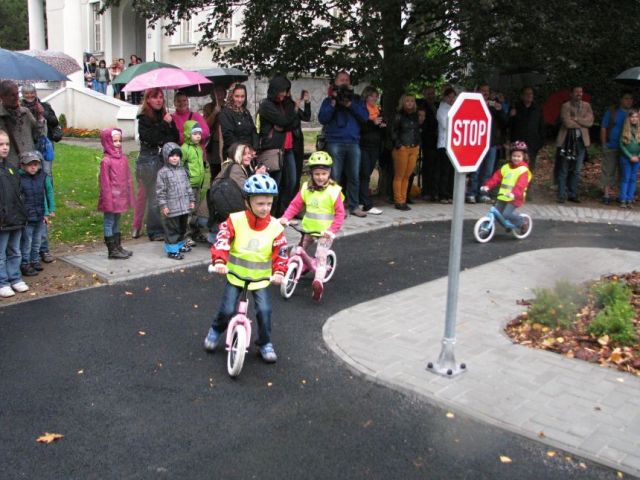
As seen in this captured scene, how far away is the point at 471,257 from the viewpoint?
9.13 metres

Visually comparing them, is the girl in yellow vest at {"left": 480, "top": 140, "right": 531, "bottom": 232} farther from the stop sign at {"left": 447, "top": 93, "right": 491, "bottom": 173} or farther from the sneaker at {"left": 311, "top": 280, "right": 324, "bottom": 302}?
the stop sign at {"left": 447, "top": 93, "right": 491, "bottom": 173}

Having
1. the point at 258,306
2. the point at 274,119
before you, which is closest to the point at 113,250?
the point at 274,119

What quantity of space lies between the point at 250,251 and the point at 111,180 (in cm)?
370

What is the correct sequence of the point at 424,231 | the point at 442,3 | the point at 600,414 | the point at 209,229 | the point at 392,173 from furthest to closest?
1. the point at 392,173
2. the point at 442,3
3. the point at 424,231
4. the point at 209,229
5. the point at 600,414

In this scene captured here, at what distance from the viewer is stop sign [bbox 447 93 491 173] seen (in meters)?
4.56

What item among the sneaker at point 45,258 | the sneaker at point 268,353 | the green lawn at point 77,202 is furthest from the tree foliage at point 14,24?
the sneaker at point 268,353

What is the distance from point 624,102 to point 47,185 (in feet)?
35.8

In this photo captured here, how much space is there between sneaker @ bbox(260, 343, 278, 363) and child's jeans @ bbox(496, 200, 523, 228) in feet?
19.1

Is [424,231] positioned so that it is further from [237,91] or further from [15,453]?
[15,453]

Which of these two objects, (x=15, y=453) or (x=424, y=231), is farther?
(x=424, y=231)

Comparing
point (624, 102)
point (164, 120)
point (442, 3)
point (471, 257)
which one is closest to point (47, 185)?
point (164, 120)

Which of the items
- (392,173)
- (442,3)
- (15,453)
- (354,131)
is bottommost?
(15,453)

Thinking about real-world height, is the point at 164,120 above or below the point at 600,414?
above

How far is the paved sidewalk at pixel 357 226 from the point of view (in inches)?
313
